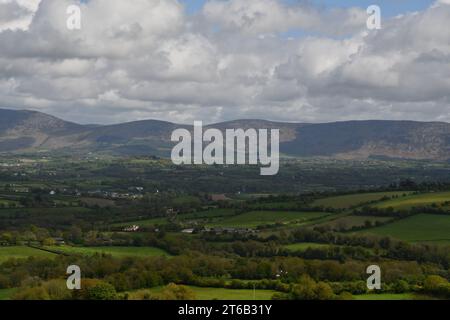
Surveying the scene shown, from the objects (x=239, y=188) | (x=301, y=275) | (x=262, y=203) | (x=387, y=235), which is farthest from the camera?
(x=239, y=188)

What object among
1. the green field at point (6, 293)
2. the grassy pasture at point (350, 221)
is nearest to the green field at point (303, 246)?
the grassy pasture at point (350, 221)

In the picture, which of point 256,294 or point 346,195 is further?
point 346,195

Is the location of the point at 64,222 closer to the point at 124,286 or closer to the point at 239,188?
the point at 124,286

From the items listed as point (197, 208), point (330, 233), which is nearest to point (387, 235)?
point (330, 233)

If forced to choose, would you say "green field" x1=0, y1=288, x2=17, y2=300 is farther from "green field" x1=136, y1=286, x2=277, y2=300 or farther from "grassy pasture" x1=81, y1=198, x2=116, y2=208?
"grassy pasture" x1=81, y1=198, x2=116, y2=208

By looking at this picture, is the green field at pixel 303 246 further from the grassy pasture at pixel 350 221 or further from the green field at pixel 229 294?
the green field at pixel 229 294

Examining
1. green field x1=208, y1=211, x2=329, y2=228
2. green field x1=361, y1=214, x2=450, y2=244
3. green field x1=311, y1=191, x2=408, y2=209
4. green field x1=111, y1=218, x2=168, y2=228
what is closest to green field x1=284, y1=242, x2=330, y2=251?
green field x1=361, y1=214, x2=450, y2=244
